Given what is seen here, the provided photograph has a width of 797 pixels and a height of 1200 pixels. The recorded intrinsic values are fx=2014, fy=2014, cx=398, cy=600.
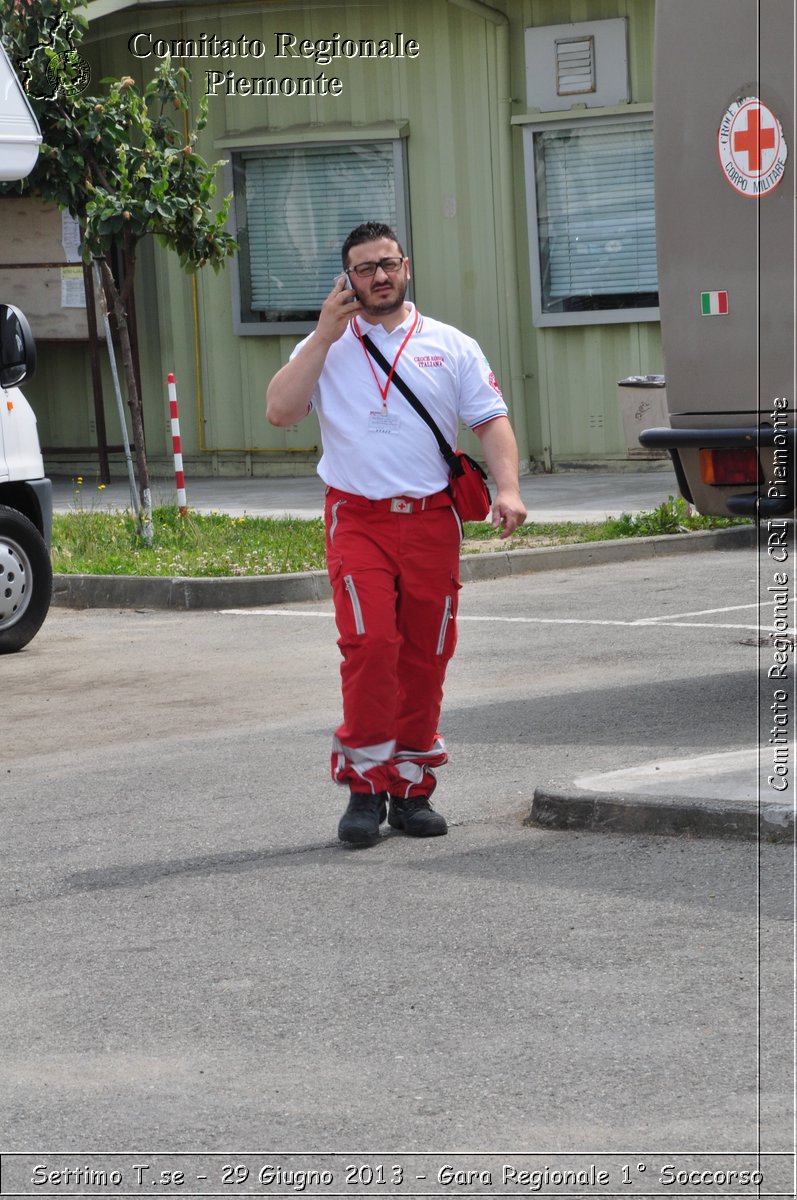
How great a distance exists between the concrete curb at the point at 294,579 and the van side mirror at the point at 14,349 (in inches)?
96.0

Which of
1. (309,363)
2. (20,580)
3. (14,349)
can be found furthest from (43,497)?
(309,363)

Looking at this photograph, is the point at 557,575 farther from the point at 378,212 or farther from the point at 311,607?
the point at 378,212

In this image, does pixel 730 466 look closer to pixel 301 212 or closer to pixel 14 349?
pixel 14 349

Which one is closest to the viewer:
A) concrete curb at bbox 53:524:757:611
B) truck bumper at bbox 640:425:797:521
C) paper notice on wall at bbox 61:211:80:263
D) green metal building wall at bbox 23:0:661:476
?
truck bumper at bbox 640:425:797:521

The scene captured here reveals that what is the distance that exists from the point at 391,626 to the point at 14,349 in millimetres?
5074

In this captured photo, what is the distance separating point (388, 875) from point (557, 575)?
25.2 feet

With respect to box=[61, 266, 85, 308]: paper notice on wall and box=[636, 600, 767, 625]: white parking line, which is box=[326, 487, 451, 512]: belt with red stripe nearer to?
box=[636, 600, 767, 625]: white parking line

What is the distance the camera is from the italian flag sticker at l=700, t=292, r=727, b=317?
784 cm

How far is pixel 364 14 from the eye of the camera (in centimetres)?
1967

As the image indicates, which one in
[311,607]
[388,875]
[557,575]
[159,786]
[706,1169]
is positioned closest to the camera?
[706,1169]

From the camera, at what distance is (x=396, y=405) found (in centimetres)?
636

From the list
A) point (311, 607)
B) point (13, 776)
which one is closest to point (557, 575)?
point (311, 607)

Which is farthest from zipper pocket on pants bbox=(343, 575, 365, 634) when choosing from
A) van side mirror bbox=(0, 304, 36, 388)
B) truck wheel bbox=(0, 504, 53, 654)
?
truck wheel bbox=(0, 504, 53, 654)

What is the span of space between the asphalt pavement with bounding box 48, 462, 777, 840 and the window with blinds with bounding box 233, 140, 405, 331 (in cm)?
185
